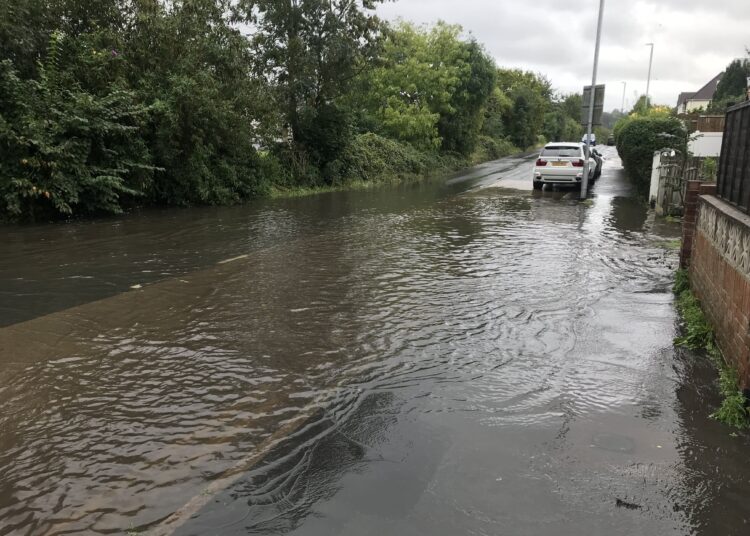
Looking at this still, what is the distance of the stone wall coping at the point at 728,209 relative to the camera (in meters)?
4.59

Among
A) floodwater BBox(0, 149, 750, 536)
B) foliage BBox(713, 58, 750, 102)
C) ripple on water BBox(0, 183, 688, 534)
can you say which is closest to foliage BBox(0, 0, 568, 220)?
floodwater BBox(0, 149, 750, 536)

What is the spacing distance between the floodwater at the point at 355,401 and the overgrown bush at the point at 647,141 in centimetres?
806

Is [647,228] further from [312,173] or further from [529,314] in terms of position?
[312,173]

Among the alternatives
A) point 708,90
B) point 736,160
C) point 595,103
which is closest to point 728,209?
point 736,160

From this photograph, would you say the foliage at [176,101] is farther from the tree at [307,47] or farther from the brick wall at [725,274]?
the brick wall at [725,274]

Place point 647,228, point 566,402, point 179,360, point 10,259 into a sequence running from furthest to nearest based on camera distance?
point 647,228
point 10,259
point 179,360
point 566,402

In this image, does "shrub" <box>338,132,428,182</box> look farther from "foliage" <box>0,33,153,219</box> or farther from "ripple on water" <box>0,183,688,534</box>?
"ripple on water" <box>0,183,688,534</box>

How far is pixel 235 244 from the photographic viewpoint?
10961mm

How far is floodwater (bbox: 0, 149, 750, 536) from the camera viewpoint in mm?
3197

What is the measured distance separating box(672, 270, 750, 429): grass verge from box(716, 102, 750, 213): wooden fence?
4.06 ft

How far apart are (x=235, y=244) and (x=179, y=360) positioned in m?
5.91

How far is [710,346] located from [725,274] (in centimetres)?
76

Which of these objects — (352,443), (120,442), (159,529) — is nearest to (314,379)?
(352,443)

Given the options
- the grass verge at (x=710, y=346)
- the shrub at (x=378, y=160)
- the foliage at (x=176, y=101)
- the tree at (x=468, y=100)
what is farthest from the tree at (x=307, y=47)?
the grass verge at (x=710, y=346)
